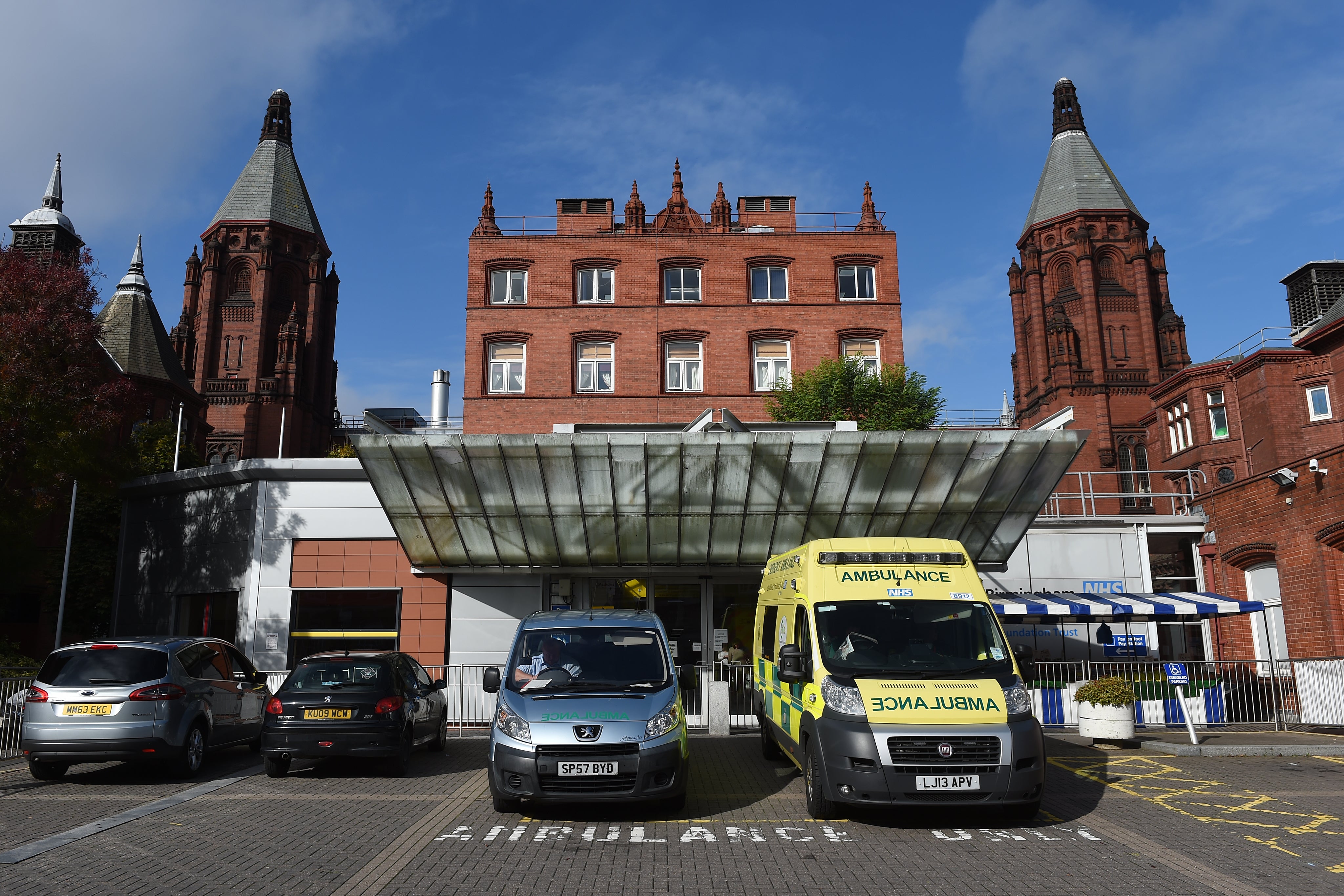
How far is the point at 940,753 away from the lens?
300 inches

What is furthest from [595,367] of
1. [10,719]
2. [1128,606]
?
[10,719]

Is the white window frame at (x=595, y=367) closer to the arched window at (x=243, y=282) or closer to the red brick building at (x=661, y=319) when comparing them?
the red brick building at (x=661, y=319)

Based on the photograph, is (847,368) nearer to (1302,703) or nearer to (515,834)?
(1302,703)

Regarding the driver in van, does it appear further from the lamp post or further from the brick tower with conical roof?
the brick tower with conical roof

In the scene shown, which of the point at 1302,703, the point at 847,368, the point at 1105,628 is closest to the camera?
the point at 1302,703

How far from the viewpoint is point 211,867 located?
6.79 metres

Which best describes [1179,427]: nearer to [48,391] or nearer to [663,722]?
[663,722]

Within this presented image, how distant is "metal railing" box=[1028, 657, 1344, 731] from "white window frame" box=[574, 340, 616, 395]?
912 inches

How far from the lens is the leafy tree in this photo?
32594mm

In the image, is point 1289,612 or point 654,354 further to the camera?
point 654,354

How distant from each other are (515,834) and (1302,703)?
46.7 feet

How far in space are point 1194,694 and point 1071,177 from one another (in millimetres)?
50278

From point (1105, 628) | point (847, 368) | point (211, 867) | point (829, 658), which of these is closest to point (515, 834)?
point (211, 867)

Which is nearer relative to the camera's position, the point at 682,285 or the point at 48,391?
the point at 48,391
